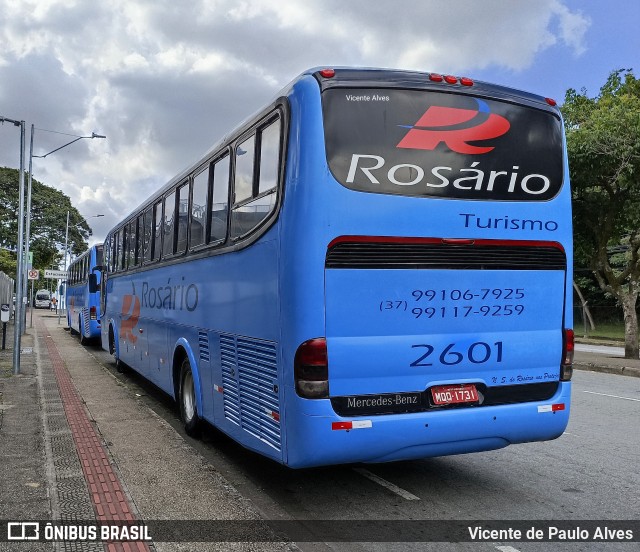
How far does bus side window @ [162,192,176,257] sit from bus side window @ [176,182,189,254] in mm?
346

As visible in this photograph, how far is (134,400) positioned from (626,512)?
306 inches

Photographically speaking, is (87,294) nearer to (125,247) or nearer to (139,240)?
(125,247)

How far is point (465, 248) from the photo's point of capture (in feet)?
16.9

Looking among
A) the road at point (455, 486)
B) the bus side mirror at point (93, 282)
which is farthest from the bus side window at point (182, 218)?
the bus side mirror at point (93, 282)

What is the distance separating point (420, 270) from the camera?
5008 mm

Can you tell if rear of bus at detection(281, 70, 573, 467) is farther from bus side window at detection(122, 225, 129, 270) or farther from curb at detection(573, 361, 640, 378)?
curb at detection(573, 361, 640, 378)

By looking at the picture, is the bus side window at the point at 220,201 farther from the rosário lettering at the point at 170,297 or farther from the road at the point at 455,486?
the road at the point at 455,486

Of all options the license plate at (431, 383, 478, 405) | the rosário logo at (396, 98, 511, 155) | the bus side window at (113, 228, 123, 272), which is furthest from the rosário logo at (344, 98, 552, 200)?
the bus side window at (113, 228, 123, 272)

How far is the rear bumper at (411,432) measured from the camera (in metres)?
4.70

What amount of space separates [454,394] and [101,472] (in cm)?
346

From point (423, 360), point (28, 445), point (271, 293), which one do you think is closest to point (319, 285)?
point (271, 293)

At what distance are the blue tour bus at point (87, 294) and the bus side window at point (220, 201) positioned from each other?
11.8 metres

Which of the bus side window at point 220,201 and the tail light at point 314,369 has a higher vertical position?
the bus side window at point 220,201

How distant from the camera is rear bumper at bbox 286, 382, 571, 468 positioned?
470 centimetres
